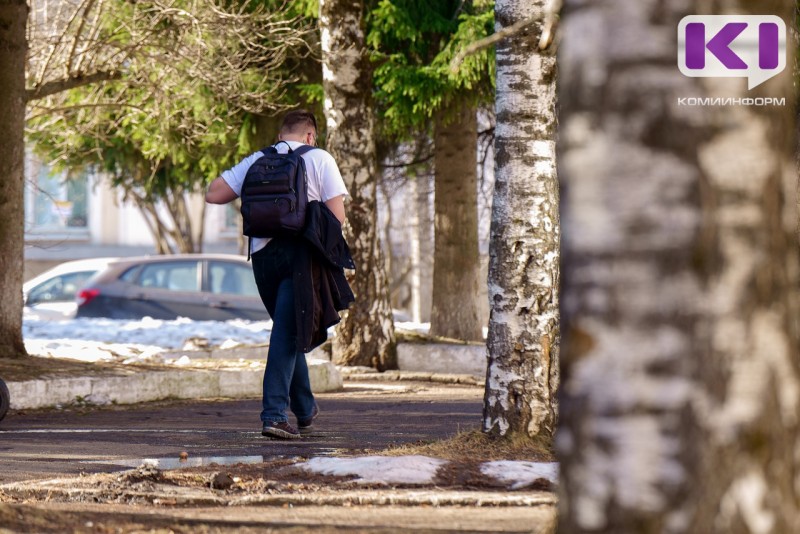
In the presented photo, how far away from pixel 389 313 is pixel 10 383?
5426mm

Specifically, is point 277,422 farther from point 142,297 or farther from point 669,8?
point 142,297

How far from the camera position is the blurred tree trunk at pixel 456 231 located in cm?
1742

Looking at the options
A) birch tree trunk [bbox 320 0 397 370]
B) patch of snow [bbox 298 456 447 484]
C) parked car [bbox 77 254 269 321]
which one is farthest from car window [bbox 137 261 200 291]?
patch of snow [bbox 298 456 447 484]

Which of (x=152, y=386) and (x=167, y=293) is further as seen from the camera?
Result: (x=167, y=293)

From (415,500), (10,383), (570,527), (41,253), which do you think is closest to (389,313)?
(10,383)

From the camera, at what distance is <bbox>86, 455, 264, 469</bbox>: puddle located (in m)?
6.68

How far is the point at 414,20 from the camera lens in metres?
16.4

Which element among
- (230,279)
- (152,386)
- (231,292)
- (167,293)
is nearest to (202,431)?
(152,386)

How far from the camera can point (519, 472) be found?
5512mm

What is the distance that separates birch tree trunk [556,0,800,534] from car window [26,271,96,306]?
2436 cm

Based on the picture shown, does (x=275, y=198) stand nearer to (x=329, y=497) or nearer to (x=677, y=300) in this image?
(x=329, y=497)

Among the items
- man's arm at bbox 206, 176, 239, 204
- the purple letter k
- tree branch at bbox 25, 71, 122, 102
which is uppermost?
tree branch at bbox 25, 71, 122, 102

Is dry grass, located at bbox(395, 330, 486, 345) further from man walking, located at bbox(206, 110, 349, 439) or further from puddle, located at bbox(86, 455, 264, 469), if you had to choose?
puddle, located at bbox(86, 455, 264, 469)

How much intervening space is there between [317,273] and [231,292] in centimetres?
1527
